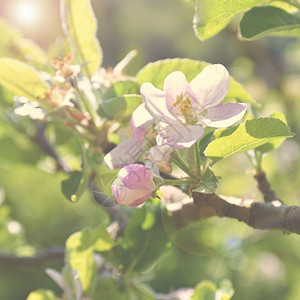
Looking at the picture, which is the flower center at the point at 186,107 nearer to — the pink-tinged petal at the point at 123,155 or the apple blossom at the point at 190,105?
the apple blossom at the point at 190,105

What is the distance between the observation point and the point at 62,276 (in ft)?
3.33

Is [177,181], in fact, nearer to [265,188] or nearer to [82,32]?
[265,188]

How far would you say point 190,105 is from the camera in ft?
2.20

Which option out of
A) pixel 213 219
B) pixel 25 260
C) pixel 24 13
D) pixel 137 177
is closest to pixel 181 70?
pixel 137 177

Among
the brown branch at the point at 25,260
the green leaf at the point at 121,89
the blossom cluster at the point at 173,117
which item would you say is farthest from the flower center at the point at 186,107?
the brown branch at the point at 25,260

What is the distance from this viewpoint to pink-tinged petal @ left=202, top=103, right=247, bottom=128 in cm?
63

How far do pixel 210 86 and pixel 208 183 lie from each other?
0.14 meters

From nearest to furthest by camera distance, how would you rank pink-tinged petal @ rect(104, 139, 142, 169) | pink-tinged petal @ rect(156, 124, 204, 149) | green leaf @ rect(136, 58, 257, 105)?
pink-tinged petal @ rect(156, 124, 204, 149) → pink-tinged petal @ rect(104, 139, 142, 169) → green leaf @ rect(136, 58, 257, 105)

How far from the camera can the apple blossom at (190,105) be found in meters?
0.63

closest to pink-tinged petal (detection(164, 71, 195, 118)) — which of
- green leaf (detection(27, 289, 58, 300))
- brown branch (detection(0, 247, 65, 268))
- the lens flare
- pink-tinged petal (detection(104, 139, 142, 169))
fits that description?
pink-tinged petal (detection(104, 139, 142, 169))

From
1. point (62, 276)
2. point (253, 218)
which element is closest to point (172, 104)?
point (253, 218)

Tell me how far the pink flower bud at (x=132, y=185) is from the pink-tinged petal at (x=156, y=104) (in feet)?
0.26

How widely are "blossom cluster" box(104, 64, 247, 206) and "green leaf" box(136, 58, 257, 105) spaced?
15 cm

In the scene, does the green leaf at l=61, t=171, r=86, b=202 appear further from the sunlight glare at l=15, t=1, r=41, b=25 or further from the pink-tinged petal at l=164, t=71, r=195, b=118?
the sunlight glare at l=15, t=1, r=41, b=25
